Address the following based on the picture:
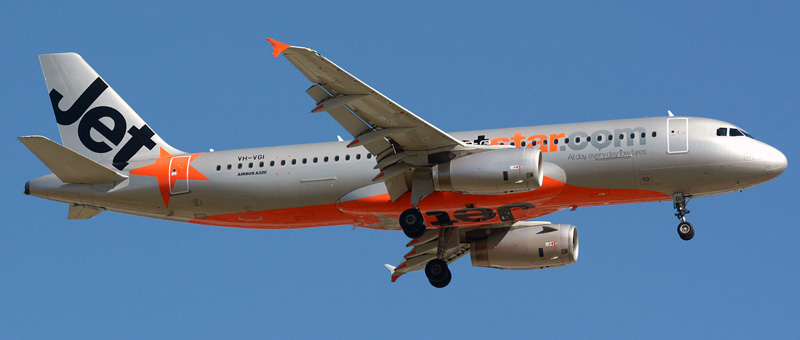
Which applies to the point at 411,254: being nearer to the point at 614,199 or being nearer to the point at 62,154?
the point at 614,199

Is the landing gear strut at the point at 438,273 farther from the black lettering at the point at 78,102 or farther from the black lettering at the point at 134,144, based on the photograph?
the black lettering at the point at 78,102

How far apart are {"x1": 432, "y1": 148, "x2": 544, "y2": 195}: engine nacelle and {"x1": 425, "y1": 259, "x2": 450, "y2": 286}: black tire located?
576cm

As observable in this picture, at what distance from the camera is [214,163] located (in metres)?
41.5

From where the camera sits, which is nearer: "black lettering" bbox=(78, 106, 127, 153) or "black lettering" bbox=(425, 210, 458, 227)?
"black lettering" bbox=(425, 210, 458, 227)

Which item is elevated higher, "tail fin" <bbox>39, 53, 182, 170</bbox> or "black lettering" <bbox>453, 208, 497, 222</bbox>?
"tail fin" <bbox>39, 53, 182, 170</bbox>

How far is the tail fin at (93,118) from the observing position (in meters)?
43.4

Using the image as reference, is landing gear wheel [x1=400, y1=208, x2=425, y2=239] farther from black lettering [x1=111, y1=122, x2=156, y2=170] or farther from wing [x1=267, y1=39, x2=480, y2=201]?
black lettering [x1=111, y1=122, x2=156, y2=170]

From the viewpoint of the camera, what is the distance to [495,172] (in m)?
35.8

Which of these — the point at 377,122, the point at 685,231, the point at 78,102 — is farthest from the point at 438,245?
the point at 78,102

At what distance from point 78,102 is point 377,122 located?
15.0 meters

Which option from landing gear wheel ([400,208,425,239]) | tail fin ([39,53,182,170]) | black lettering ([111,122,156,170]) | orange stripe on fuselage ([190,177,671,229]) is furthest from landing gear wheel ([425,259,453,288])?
black lettering ([111,122,156,170])

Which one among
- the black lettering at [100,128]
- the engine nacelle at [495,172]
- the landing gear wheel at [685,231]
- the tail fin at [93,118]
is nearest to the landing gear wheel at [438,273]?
the engine nacelle at [495,172]

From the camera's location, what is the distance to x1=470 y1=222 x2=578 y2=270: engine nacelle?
42688 millimetres

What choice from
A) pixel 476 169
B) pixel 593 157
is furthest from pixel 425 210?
pixel 593 157
